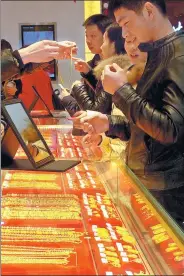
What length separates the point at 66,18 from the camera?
20.4 ft

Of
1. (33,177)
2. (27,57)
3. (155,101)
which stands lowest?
(33,177)

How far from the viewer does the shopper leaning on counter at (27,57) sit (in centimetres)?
147

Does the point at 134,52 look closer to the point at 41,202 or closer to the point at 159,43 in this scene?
the point at 159,43

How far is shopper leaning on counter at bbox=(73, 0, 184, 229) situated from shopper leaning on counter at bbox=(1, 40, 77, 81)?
10.0 inches

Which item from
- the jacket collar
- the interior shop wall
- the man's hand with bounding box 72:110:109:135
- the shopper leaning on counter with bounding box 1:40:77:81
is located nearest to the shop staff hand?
the shopper leaning on counter with bounding box 1:40:77:81

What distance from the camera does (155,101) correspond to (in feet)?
4.54

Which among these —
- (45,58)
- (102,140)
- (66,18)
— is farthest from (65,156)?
(66,18)

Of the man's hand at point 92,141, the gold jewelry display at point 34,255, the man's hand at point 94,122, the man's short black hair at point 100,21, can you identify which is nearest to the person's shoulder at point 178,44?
the man's hand at point 94,122

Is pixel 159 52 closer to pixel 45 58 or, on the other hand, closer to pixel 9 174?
pixel 45 58

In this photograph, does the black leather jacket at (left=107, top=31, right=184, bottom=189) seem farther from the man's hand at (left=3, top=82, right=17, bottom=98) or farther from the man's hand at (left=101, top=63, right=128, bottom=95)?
the man's hand at (left=3, top=82, right=17, bottom=98)

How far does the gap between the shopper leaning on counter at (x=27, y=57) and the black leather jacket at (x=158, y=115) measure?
0.34m

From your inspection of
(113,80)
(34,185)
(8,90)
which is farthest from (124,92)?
(8,90)

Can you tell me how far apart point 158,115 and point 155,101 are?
0.39 feet

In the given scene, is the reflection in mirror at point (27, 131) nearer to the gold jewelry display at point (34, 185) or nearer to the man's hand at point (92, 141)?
the gold jewelry display at point (34, 185)
